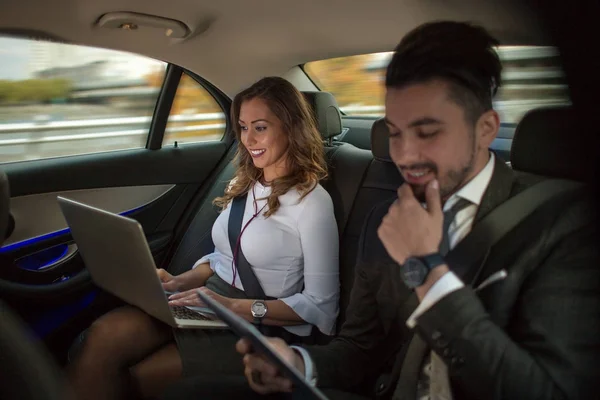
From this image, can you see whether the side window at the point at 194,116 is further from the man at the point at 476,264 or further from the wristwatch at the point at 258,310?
the man at the point at 476,264

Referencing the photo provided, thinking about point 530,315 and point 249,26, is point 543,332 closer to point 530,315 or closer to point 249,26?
point 530,315

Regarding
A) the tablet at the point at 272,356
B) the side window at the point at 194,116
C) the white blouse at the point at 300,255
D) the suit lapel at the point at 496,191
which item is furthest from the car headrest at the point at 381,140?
the side window at the point at 194,116

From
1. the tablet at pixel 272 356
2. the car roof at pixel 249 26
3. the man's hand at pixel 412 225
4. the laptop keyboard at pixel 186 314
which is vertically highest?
the car roof at pixel 249 26

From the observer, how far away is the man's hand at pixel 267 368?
109 centimetres

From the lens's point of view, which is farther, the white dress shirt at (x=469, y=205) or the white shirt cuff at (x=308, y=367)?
the white shirt cuff at (x=308, y=367)

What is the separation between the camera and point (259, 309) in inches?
57.1

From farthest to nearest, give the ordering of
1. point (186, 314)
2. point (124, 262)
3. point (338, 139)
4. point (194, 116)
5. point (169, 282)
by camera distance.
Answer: point (194, 116) → point (338, 139) → point (169, 282) → point (186, 314) → point (124, 262)

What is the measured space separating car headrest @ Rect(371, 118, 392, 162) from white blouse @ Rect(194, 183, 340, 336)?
32 cm

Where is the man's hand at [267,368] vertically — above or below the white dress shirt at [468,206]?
Answer: below

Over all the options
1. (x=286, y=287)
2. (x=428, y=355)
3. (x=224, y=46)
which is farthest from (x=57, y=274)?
(x=428, y=355)

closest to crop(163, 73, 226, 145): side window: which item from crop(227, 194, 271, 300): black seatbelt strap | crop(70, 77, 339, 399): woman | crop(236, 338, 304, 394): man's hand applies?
crop(70, 77, 339, 399): woman

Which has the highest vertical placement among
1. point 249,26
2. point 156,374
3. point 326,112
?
point 249,26

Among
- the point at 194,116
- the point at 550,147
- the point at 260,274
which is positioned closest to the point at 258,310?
the point at 260,274

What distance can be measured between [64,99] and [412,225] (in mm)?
1104
